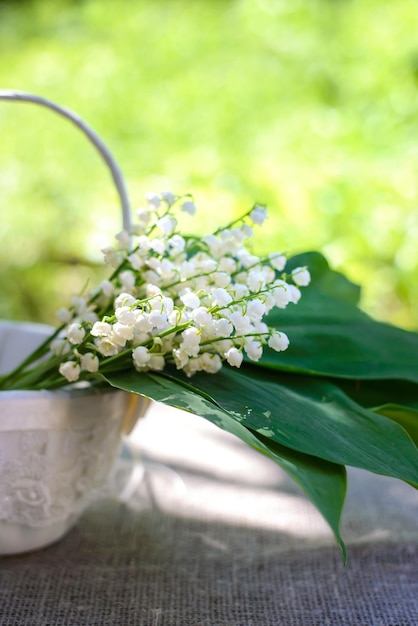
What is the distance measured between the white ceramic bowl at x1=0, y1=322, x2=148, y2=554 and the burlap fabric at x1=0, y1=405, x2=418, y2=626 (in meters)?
0.05

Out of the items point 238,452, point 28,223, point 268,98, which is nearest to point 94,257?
point 28,223

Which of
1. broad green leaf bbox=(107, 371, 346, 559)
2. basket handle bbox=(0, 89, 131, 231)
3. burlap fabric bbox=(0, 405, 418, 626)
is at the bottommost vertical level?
burlap fabric bbox=(0, 405, 418, 626)

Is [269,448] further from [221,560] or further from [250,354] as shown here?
[221,560]

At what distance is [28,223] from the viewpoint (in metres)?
2.12

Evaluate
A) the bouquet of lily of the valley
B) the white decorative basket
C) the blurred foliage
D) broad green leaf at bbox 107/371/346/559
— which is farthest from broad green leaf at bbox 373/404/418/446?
the blurred foliage

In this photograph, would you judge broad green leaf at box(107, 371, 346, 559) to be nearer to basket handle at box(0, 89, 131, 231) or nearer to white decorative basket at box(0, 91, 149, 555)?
white decorative basket at box(0, 91, 149, 555)

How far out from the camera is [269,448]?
558mm

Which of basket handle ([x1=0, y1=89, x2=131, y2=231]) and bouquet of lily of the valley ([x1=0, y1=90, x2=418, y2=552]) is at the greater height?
basket handle ([x1=0, y1=89, x2=131, y2=231])

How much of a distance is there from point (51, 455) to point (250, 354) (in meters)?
0.20

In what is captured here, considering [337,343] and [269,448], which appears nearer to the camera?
[269,448]

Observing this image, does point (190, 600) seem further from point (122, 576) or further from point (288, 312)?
point (288, 312)

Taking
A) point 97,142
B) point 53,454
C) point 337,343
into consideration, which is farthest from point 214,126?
point 53,454

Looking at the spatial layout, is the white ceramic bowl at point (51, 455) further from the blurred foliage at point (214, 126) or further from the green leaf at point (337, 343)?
the blurred foliage at point (214, 126)

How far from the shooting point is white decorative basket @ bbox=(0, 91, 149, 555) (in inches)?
24.5
